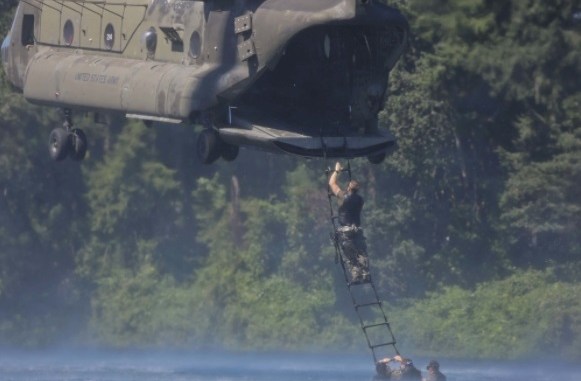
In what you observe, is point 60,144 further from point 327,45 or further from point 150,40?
point 327,45

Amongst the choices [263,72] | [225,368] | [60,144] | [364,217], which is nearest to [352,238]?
[263,72]

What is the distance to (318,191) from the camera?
41.9 meters

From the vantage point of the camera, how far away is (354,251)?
2219 centimetres

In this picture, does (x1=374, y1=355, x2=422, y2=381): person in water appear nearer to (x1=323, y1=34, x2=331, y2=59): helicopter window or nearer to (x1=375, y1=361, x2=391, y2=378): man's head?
(x1=375, y1=361, x2=391, y2=378): man's head

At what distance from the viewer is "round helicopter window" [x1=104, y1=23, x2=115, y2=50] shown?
965 inches

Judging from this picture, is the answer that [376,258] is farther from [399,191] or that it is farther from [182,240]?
[182,240]

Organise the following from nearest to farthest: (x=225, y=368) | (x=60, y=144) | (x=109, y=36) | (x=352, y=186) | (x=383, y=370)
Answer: (x=352, y=186)
(x=109, y=36)
(x=383, y=370)
(x=60, y=144)
(x=225, y=368)

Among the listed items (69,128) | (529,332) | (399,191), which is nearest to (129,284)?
(399,191)

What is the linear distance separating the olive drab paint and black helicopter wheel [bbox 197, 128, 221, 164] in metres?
0.01

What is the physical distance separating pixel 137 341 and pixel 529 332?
11036 mm

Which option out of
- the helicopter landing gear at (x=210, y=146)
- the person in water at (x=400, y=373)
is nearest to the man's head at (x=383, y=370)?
the person in water at (x=400, y=373)

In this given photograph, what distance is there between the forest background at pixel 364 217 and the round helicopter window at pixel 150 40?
12.5 metres

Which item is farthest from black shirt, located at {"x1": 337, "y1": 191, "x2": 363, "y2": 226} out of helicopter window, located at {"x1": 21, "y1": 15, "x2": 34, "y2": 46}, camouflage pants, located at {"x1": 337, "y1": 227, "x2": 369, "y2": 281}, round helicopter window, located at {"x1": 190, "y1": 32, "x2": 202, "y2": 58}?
helicopter window, located at {"x1": 21, "y1": 15, "x2": 34, "y2": 46}

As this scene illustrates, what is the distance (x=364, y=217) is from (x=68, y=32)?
52.5 ft
